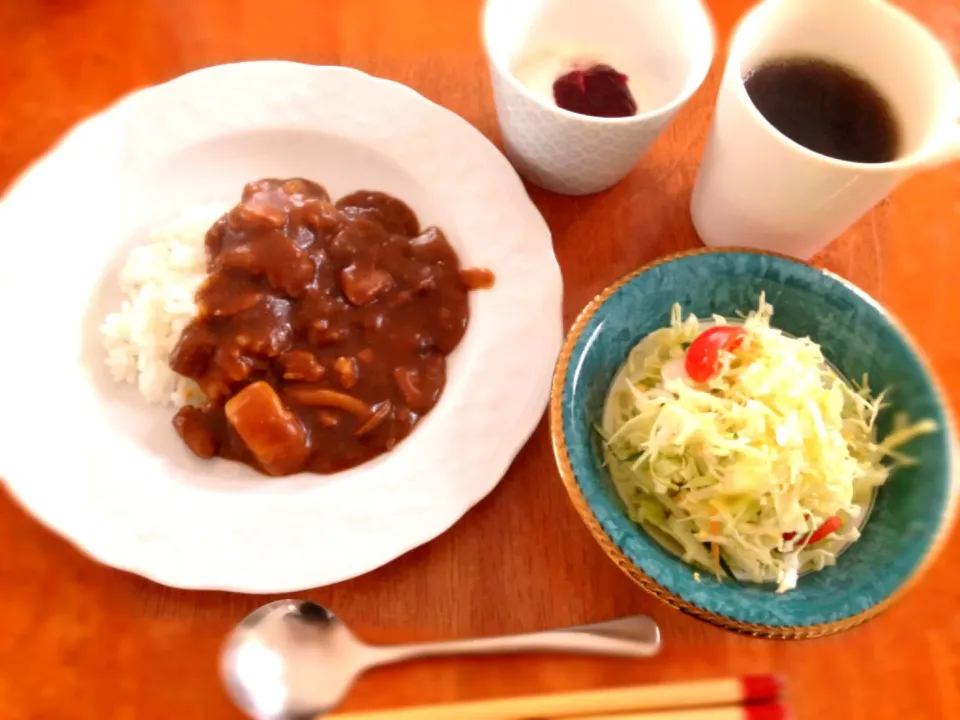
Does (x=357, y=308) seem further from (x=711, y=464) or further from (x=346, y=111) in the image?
(x=711, y=464)

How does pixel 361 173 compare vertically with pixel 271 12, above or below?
below

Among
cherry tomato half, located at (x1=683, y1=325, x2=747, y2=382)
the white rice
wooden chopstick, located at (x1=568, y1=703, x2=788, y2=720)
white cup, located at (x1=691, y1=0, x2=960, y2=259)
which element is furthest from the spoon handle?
white cup, located at (x1=691, y1=0, x2=960, y2=259)

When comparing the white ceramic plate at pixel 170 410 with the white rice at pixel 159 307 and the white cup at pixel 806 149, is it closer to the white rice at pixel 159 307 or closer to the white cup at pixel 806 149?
the white rice at pixel 159 307

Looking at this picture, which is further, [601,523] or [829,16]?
[829,16]

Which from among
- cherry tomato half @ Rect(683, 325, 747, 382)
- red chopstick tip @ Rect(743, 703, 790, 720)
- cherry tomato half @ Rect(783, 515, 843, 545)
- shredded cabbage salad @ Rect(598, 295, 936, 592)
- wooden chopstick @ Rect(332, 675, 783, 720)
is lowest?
red chopstick tip @ Rect(743, 703, 790, 720)

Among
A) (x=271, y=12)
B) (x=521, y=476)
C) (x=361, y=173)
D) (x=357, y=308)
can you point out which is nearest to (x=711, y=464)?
(x=521, y=476)

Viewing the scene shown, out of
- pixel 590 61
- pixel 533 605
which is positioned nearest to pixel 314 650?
pixel 533 605

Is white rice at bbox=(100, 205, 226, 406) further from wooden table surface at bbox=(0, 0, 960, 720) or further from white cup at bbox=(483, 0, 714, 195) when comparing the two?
white cup at bbox=(483, 0, 714, 195)
